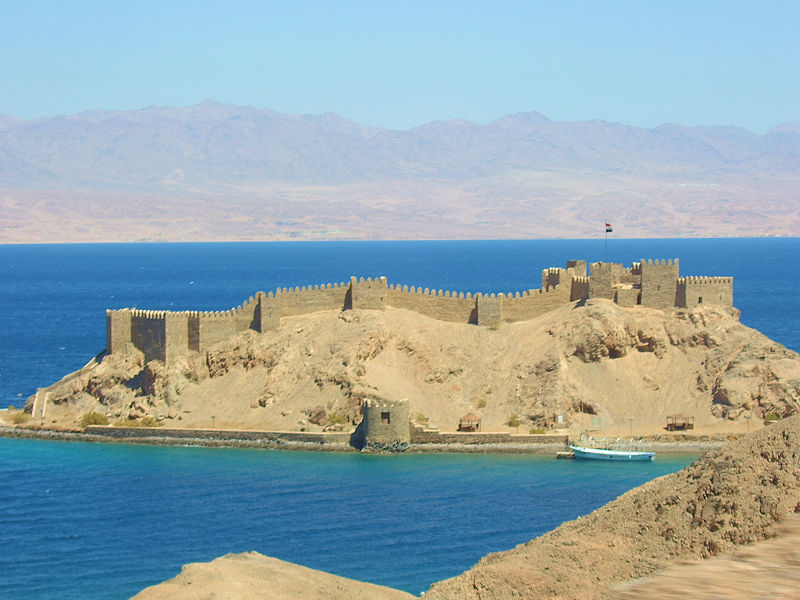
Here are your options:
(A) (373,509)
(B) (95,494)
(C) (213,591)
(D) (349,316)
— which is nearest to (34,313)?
(D) (349,316)

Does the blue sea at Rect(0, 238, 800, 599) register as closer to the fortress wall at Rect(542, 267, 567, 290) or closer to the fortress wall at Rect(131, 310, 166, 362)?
the fortress wall at Rect(131, 310, 166, 362)

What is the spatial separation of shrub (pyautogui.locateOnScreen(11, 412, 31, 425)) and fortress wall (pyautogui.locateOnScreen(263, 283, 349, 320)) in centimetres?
1265

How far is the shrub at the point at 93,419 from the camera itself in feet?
198

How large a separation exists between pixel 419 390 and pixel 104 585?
24675 millimetres

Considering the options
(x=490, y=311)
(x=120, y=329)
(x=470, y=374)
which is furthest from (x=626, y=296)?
(x=120, y=329)

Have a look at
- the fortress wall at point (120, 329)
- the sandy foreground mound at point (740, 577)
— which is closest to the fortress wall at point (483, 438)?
the fortress wall at point (120, 329)

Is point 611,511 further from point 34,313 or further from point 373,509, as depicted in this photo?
point 34,313

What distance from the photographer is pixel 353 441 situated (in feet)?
183

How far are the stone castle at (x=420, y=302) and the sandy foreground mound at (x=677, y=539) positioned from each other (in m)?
36.5

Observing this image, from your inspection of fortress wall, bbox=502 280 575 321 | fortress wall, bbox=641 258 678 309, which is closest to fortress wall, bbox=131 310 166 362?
fortress wall, bbox=502 280 575 321

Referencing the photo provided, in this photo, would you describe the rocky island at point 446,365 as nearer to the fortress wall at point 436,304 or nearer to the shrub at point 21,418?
the fortress wall at point 436,304

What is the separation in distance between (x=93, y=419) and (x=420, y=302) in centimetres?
1630

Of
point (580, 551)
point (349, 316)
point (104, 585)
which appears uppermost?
point (349, 316)

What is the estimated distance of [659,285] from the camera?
61031mm
